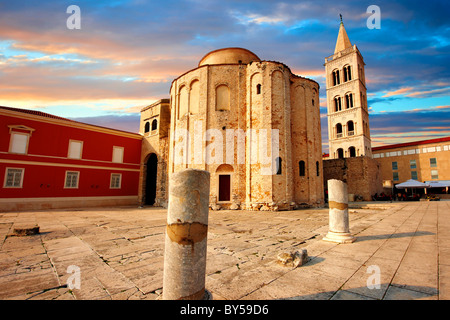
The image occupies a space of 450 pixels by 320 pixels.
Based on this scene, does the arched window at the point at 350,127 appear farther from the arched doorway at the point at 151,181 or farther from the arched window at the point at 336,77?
the arched doorway at the point at 151,181

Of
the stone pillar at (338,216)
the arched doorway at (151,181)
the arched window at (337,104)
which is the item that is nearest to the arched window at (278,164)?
the stone pillar at (338,216)

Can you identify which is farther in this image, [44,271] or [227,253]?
[227,253]

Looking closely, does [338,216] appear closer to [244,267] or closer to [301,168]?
[244,267]

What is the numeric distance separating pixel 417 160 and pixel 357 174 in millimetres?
22206

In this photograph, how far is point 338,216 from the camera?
577 cm

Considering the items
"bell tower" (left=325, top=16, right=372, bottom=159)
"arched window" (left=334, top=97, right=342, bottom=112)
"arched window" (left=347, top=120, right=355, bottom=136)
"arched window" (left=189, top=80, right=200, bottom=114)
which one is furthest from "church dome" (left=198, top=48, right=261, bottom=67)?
"arched window" (left=334, top=97, right=342, bottom=112)

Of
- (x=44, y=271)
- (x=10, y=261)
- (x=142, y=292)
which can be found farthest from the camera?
(x=10, y=261)

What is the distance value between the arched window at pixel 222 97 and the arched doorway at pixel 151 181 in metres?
10.1

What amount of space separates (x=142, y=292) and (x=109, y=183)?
19.2m

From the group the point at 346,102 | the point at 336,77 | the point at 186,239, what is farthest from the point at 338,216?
the point at 336,77

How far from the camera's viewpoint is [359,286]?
9.82 ft

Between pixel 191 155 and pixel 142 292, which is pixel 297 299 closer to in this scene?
pixel 142 292
